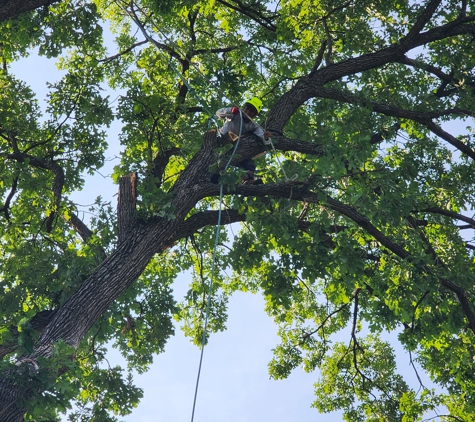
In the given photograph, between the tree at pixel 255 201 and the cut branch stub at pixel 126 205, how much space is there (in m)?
0.02

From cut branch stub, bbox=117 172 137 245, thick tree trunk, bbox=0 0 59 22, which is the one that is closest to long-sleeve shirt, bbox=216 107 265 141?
cut branch stub, bbox=117 172 137 245

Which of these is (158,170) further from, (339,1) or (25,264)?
(339,1)

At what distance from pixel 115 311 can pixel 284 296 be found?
2.54 meters

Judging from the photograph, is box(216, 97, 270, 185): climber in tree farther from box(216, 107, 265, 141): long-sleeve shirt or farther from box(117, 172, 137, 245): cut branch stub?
box(117, 172, 137, 245): cut branch stub

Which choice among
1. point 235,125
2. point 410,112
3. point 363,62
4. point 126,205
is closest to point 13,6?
point 126,205

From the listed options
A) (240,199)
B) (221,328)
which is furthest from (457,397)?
(240,199)

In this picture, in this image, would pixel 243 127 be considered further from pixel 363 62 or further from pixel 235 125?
pixel 363 62

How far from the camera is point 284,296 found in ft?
30.2

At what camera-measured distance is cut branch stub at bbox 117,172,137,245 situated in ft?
25.6

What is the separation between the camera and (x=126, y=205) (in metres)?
7.97

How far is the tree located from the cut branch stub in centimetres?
2

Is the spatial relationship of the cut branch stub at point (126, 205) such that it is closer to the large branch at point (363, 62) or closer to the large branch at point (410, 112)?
the large branch at point (363, 62)

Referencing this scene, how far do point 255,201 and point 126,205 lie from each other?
5.67ft

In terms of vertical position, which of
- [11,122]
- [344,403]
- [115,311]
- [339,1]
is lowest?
[115,311]
